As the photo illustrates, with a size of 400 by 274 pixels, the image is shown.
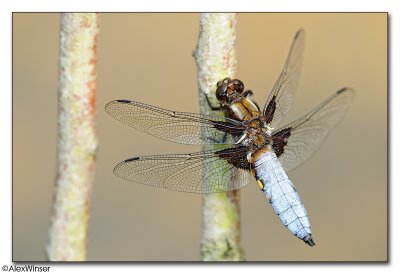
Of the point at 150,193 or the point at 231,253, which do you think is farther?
the point at 150,193

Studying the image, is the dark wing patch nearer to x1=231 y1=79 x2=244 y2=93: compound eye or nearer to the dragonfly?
the dragonfly

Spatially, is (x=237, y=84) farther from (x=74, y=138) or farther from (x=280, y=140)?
(x=74, y=138)

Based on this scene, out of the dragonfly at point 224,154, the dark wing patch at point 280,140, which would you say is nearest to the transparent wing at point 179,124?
the dragonfly at point 224,154

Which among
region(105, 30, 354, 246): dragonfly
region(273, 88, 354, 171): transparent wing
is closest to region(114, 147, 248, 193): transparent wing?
region(105, 30, 354, 246): dragonfly

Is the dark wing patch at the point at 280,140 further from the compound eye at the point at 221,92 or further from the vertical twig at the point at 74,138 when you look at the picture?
the vertical twig at the point at 74,138

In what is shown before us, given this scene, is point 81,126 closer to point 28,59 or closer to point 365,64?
point 28,59

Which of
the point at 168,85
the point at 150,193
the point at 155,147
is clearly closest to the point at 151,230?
the point at 150,193

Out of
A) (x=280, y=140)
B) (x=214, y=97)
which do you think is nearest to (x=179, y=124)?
(x=214, y=97)
